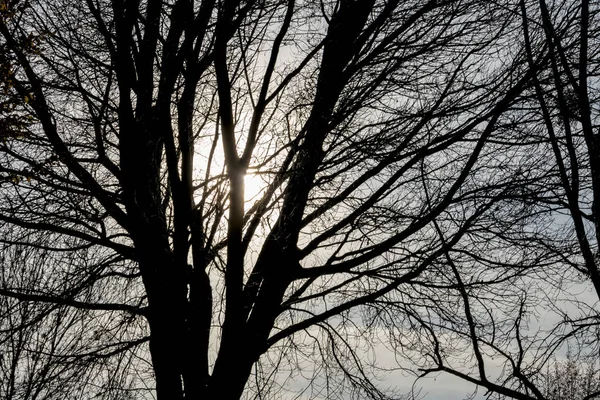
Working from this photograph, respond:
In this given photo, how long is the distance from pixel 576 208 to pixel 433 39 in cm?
224

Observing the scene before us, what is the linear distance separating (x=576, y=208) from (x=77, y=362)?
531cm

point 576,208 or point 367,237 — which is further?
point 367,237

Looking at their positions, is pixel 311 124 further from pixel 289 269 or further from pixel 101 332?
pixel 101 332

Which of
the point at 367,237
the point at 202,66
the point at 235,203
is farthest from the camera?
the point at 367,237

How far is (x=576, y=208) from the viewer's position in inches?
210

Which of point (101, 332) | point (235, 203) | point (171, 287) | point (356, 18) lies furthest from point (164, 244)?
point (356, 18)

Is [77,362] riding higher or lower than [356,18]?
lower

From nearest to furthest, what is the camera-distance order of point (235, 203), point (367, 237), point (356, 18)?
point (235, 203), point (356, 18), point (367, 237)

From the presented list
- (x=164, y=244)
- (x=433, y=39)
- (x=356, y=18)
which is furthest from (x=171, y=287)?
(x=433, y=39)

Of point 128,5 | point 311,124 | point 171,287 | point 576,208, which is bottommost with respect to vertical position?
point 171,287

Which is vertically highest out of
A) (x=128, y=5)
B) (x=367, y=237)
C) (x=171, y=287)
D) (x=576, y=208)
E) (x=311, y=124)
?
(x=128, y=5)

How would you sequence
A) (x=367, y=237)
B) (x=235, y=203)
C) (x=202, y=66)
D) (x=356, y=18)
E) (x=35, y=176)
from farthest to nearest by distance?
1. (x=367, y=237)
2. (x=356, y=18)
3. (x=35, y=176)
4. (x=202, y=66)
5. (x=235, y=203)

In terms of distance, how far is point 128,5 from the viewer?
5.12m

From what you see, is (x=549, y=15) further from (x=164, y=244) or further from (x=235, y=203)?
(x=164, y=244)
